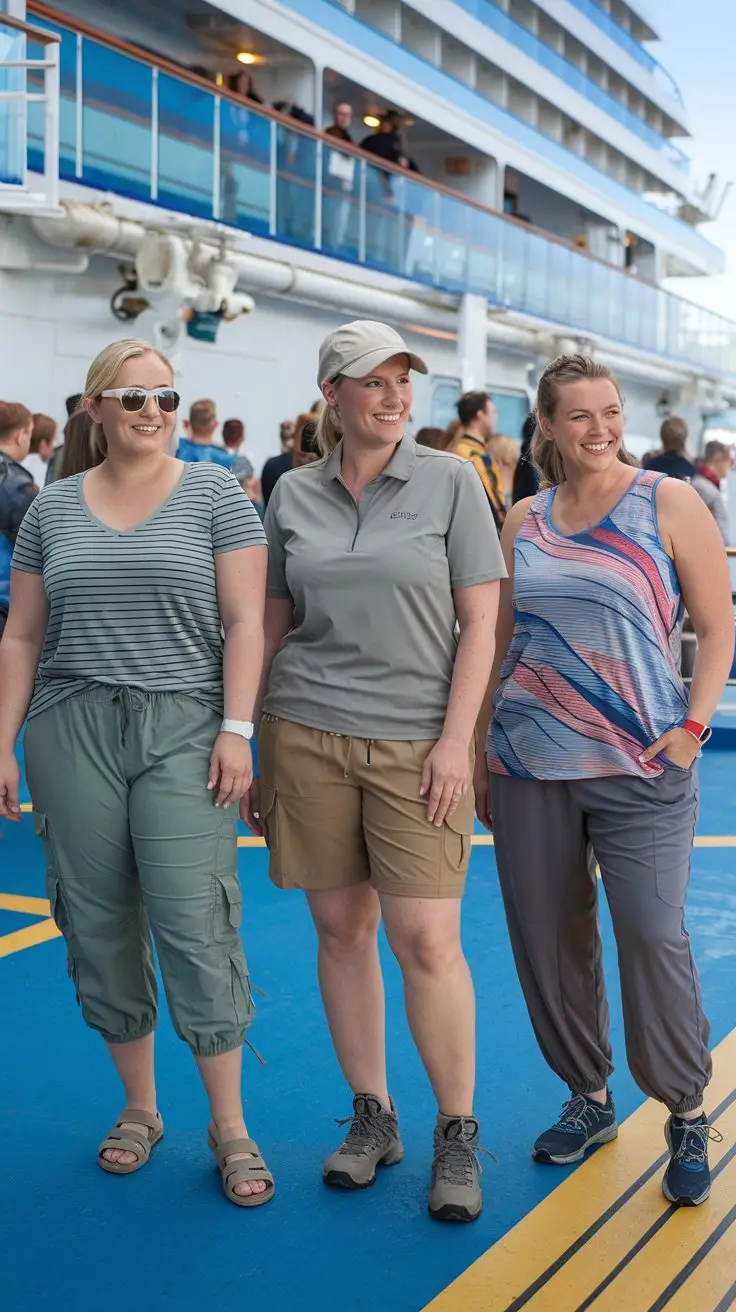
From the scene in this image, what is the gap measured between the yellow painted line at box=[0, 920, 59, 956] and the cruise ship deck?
0.42m

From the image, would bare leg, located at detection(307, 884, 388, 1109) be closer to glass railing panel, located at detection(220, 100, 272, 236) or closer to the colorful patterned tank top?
the colorful patterned tank top

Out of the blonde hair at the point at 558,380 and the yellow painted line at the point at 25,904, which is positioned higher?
the blonde hair at the point at 558,380

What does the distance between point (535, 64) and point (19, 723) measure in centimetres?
3033

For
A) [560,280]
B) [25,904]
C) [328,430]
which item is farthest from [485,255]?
[328,430]

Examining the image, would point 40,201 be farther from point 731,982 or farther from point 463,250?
point 463,250

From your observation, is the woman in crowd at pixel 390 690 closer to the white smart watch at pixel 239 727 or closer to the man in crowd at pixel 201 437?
the white smart watch at pixel 239 727

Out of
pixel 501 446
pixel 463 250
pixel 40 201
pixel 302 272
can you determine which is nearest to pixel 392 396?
pixel 501 446

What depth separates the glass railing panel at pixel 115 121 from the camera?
44.1ft

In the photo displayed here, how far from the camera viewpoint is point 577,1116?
3.59 meters

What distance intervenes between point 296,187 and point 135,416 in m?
14.7

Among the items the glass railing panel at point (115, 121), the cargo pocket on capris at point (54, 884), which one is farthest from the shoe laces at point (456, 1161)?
the glass railing panel at point (115, 121)

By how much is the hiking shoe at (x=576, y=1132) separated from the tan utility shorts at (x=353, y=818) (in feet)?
2.41

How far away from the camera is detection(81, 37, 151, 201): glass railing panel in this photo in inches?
530

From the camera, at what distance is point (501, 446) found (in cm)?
1010
